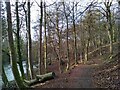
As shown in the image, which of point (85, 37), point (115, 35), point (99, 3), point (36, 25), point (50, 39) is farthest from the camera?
point (115, 35)

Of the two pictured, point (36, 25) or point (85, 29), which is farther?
point (85, 29)

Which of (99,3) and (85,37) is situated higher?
(99,3)

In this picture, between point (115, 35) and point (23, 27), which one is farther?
point (115, 35)

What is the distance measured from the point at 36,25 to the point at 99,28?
15.1 meters

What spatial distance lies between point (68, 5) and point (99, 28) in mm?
12983

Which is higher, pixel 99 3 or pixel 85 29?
pixel 99 3

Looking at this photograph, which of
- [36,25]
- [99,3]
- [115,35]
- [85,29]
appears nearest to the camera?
[99,3]


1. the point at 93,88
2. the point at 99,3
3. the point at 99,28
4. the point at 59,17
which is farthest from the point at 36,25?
the point at 93,88

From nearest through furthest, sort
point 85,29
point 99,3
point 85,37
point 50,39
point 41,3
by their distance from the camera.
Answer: point 41,3
point 99,3
point 50,39
point 85,29
point 85,37

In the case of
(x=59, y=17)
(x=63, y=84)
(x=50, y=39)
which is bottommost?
(x=63, y=84)

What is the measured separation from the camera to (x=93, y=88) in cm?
1165

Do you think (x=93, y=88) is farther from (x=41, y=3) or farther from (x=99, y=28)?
(x=99, y=28)

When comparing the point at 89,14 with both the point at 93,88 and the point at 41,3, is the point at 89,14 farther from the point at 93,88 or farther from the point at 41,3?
the point at 93,88

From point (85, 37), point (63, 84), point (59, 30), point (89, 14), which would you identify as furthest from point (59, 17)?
point (63, 84)
